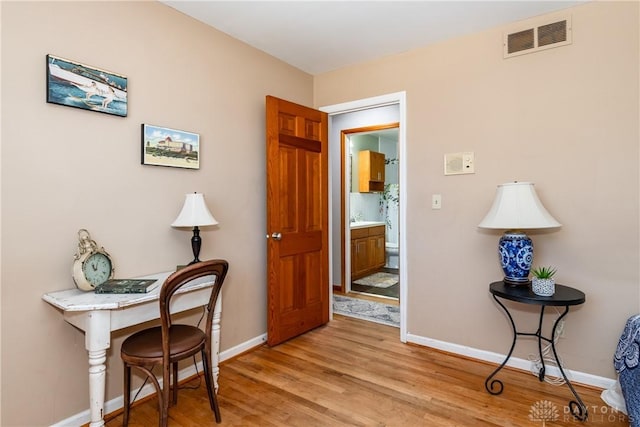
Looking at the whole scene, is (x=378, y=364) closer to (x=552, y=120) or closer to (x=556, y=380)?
(x=556, y=380)

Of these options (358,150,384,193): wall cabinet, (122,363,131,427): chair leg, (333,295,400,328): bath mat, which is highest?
(358,150,384,193): wall cabinet

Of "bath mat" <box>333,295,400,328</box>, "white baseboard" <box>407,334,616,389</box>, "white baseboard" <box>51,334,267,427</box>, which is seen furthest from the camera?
"bath mat" <box>333,295,400,328</box>

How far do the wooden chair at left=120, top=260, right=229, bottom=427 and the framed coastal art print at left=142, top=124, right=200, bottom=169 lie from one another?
36.6 inches

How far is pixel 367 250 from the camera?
580cm

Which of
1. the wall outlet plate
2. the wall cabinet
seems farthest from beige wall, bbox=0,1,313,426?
the wall cabinet

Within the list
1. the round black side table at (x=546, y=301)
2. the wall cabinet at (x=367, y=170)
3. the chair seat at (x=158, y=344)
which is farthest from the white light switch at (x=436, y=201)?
the wall cabinet at (x=367, y=170)

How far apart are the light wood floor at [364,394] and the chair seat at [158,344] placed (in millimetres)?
496

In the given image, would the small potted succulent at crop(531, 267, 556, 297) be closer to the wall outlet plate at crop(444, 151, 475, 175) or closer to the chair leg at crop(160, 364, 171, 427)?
the wall outlet plate at crop(444, 151, 475, 175)

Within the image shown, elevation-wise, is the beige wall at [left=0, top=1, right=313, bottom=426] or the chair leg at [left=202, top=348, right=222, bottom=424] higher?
the beige wall at [left=0, top=1, right=313, bottom=426]

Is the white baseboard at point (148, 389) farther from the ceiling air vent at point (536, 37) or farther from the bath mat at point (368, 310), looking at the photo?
the ceiling air vent at point (536, 37)

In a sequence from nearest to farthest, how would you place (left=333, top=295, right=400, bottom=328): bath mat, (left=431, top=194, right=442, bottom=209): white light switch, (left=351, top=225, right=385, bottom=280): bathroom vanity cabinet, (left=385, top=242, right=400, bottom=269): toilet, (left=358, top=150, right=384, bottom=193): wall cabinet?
1. (left=431, top=194, right=442, bottom=209): white light switch
2. (left=333, top=295, right=400, bottom=328): bath mat
3. (left=351, top=225, right=385, bottom=280): bathroom vanity cabinet
4. (left=358, top=150, right=384, bottom=193): wall cabinet
5. (left=385, top=242, right=400, bottom=269): toilet

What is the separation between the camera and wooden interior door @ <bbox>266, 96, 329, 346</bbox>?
3008 millimetres

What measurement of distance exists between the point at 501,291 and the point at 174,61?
8.96 ft

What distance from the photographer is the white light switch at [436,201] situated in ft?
9.82
